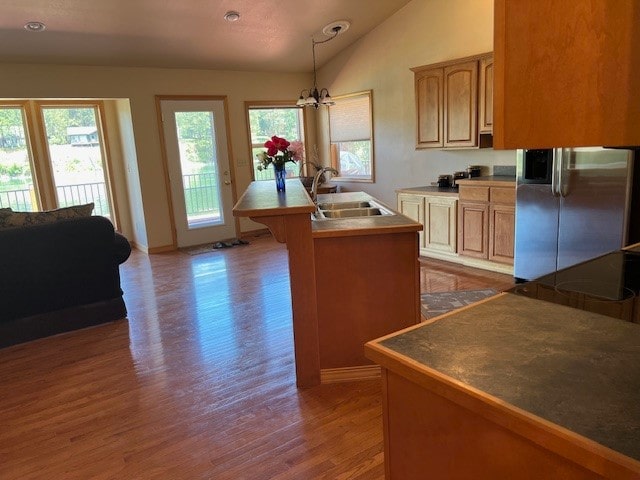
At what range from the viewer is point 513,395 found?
0.85m

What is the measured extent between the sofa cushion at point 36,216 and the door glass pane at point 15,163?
10.2 feet

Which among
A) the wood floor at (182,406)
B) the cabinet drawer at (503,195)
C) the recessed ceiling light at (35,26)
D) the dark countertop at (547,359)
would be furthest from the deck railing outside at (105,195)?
the dark countertop at (547,359)

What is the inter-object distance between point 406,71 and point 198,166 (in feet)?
10.6

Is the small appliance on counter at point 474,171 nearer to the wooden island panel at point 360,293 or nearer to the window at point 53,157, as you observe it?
the wooden island panel at point 360,293

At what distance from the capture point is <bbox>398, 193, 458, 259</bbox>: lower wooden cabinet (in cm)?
502

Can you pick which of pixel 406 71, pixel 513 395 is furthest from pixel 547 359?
pixel 406 71

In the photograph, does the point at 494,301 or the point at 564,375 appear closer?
the point at 564,375

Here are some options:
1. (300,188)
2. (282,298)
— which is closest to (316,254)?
(300,188)

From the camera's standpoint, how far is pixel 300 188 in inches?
130

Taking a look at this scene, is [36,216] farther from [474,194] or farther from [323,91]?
[474,194]

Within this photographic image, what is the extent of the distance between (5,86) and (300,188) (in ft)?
14.1

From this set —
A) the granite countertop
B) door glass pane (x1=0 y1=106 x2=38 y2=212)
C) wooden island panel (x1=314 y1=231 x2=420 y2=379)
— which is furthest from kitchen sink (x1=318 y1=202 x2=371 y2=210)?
door glass pane (x1=0 y1=106 x2=38 y2=212)

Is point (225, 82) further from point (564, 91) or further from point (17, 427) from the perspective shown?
point (564, 91)

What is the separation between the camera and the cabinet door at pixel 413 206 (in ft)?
17.5
